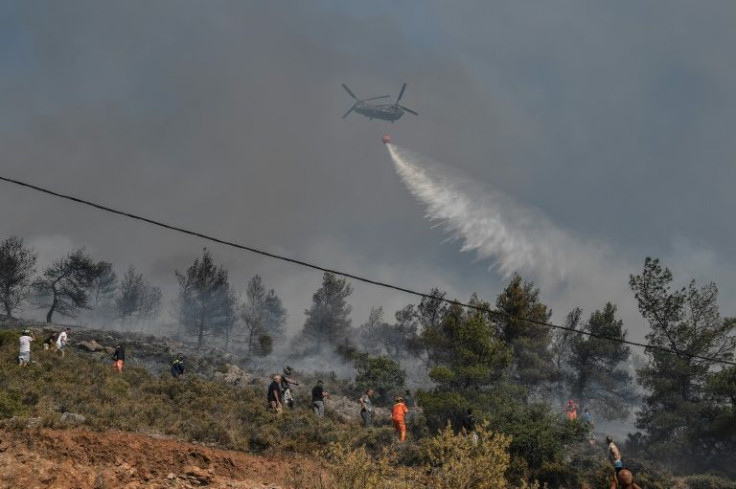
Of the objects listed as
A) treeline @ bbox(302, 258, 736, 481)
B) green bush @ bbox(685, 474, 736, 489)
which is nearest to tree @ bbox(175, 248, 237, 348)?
treeline @ bbox(302, 258, 736, 481)

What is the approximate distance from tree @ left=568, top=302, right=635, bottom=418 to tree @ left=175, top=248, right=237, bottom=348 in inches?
1784

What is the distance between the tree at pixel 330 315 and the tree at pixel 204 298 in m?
12.8

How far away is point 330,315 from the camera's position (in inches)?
3231

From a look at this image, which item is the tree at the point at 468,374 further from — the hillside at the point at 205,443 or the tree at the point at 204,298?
the tree at the point at 204,298

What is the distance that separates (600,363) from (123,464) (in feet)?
145

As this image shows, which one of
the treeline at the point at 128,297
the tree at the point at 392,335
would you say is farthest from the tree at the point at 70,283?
the tree at the point at 392,335

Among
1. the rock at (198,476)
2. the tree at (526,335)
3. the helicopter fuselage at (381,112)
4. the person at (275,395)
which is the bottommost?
the rock at (198,476)

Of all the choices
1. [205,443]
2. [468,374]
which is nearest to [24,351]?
[205,443]

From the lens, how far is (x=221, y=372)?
36.5 m

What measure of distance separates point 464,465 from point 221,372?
1104 inches

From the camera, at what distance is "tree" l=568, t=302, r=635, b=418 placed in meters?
44.7

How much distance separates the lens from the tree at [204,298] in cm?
7919

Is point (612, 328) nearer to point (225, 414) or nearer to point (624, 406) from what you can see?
point (624, 406)

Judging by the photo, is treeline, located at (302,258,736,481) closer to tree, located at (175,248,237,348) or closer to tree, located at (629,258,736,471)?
tree, located at (629,258,736,471)
